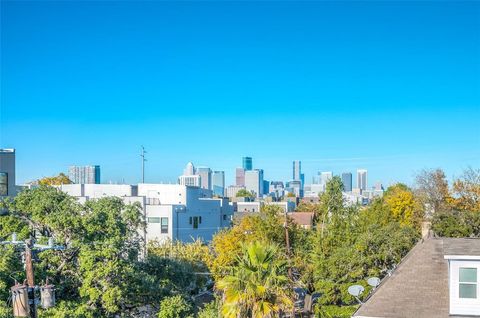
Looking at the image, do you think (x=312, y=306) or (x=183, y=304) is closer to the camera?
(x=183, y=304)

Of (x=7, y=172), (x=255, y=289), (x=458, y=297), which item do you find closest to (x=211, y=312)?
(x=255, y=289)

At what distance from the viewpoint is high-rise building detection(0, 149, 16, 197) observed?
143 ft

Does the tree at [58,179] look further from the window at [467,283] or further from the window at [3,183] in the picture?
the window at [467,283]

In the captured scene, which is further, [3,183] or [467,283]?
[3,183]

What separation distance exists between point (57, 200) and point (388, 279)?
16.1 meters

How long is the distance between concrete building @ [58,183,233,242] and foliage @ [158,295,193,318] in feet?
84.5

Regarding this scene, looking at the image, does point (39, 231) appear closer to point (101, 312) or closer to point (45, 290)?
point (101, 312)

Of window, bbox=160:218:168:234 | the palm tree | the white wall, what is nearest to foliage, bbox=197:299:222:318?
the palm tree

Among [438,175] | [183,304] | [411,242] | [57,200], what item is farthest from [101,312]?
[438,175]

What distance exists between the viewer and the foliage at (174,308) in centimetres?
2700

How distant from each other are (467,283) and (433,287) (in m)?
1.82

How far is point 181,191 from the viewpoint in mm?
59156

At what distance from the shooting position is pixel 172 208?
181 feet

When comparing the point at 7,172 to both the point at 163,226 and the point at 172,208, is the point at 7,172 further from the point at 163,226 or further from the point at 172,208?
the point at 172,208
